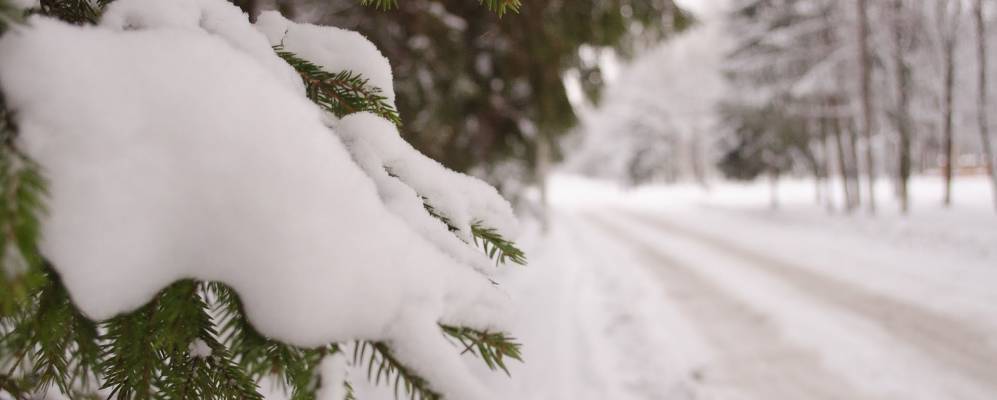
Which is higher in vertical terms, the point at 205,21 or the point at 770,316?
the point at 205,21

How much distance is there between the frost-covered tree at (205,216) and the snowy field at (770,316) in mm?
2764

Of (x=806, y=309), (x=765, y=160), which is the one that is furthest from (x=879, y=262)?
(x=765, y=160)

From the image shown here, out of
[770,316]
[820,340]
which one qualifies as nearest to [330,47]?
[820,340]

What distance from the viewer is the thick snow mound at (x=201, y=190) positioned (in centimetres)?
52

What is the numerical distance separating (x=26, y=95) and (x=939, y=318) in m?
6.57

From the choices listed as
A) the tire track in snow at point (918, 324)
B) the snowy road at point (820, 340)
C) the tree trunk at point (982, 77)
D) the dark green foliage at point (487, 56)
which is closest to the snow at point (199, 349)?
the dark green foliage at point (487, 56)

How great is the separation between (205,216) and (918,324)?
608 cm

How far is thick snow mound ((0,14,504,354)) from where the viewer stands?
520mm

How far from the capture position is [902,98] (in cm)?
1215

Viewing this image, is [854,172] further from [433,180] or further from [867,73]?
A: [433,180]

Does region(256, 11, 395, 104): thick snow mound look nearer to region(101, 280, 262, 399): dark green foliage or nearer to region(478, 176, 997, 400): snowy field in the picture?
region(101, 280, 262, 399): dark green foliage

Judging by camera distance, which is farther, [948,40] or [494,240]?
[948,40]

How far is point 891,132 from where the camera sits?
43.6 ft

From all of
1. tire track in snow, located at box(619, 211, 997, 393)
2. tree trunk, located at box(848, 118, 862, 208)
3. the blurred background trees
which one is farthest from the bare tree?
tire track in snow, located at box(619, 211, 997, 393)
